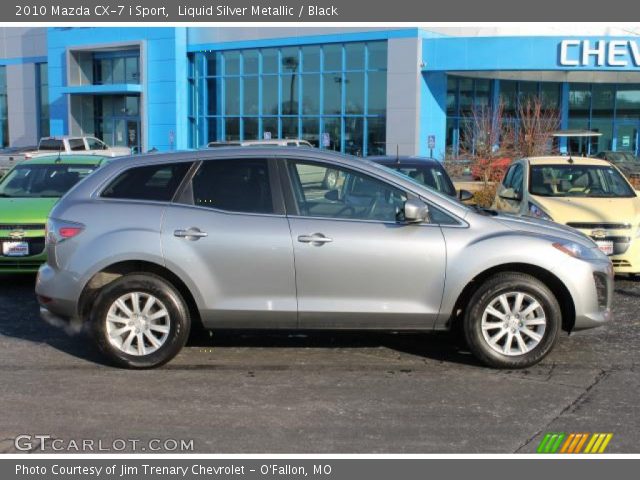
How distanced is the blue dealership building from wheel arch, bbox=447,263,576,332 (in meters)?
24.2

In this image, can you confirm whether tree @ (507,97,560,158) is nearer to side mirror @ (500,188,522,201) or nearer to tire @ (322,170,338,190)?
side mirror @ (500,188,522,201)

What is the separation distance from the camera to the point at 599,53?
3095cm

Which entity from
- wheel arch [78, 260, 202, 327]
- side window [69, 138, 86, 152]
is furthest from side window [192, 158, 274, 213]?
side window [69, 138, 86, 152]

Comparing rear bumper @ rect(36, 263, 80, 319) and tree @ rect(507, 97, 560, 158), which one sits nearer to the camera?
rear bumper @ rect(36, 263, 80, 319)

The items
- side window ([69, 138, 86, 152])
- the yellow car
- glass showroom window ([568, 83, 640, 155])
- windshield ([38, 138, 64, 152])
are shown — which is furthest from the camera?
glass showroom window ([568, 83, 640, 155])

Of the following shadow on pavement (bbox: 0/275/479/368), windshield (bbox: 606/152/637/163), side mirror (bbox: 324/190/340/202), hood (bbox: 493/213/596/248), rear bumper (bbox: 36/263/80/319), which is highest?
windshield (bbox: 606/152/637/163)

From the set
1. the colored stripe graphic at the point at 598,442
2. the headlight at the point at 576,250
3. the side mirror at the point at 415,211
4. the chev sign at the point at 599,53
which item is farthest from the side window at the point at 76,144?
the colored stripe graphic at the point at 598,442

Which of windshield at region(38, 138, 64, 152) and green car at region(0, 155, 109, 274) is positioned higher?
windshield at region(38, 138, 64, 152)

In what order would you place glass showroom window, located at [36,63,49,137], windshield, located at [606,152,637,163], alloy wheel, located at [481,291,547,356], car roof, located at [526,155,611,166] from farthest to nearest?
glass showroom window, located at [36,63,49,137]
windshield, located at [606,152,637,163]
car roof, located at [526,155,611,166]
alloy wheel, located at [481,291,547,356]

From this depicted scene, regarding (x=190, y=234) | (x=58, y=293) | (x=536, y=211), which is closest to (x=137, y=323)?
(x=58, y=293)

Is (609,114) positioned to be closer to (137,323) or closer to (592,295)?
(592,295)

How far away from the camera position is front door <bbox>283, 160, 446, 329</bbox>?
5.80m

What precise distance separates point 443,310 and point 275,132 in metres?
31.2

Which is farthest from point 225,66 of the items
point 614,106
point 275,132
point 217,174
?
point 217,174
